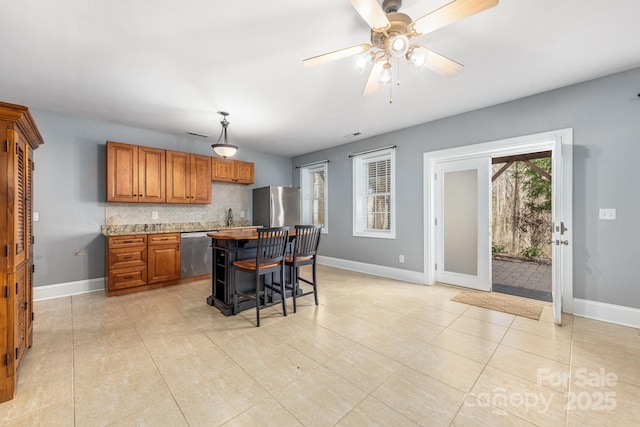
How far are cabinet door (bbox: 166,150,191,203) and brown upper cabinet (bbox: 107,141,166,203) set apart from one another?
0.10 meters

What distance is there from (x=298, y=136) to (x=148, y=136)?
256 cm

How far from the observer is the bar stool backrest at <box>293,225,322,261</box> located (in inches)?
119

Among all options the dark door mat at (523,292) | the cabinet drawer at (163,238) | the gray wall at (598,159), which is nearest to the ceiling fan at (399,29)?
the gray wall at (598,159)

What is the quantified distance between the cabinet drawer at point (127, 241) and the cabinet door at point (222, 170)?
Result: 165 centimetres

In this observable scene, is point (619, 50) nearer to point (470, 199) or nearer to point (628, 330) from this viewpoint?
point (470, 199)

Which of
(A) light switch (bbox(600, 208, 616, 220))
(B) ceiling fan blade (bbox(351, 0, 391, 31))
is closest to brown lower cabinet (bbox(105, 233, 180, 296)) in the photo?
(B) ceiling fan blade (bbox(351, 0, 391, 31))

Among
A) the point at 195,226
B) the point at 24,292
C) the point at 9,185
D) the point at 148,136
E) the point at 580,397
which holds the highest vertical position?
the point at 148,136

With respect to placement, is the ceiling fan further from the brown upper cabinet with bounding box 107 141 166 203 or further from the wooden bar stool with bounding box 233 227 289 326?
the brown upper cabinet with bounding box 107 141 166 203

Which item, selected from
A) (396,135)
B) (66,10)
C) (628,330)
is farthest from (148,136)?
(628,330)

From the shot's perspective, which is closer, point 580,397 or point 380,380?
point 580,397

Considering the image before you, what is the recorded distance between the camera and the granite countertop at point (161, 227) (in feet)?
13.1

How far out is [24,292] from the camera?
2.04m

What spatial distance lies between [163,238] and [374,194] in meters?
3.69

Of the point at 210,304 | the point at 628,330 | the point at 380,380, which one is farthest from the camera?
the point at 210,304
